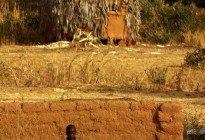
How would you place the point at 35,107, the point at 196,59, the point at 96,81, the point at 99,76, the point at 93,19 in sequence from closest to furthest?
the point at 35,107 < the point at 96,81 < the point at 99,76 < the point at 196,59 < the point at 93,19

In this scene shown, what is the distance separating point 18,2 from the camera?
863 inches

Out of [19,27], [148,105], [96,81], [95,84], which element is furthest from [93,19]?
[148,105]

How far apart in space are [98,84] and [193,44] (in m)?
8.71

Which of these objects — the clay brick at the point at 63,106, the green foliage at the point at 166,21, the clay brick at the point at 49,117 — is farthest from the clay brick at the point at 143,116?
the green foliage at the point at 166,21

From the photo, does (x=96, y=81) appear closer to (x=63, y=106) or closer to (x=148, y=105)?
(x=148, y=105)

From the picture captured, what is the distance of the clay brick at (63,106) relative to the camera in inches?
257

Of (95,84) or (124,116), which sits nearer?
(124,116)

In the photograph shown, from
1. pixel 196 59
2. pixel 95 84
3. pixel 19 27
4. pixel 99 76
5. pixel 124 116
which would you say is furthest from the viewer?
pixel 19 27

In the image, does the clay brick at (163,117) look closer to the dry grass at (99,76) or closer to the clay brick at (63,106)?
the clay brick at (63,106)

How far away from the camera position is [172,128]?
22.0ft

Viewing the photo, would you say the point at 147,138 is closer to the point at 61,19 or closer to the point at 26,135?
the point at 26,135

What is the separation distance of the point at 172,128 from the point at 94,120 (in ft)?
2.46

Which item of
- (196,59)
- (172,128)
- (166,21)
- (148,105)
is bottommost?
(196,59)

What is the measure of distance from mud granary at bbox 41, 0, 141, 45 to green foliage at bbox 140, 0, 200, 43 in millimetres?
1949
